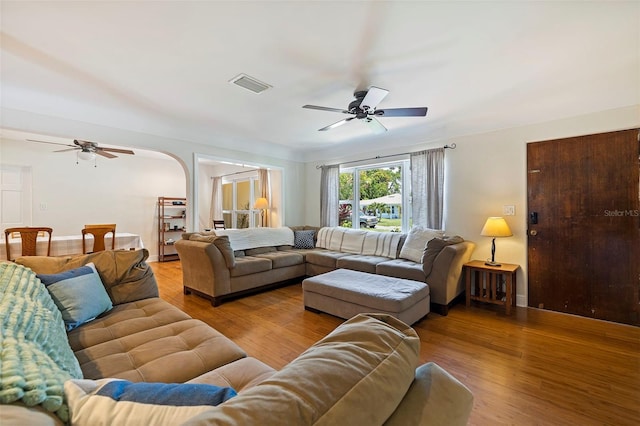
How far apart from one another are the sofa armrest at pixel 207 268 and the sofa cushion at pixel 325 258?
1.41 metres

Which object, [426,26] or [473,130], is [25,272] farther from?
[473,130]

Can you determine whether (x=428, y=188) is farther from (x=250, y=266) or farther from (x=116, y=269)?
(x=116, y=269)

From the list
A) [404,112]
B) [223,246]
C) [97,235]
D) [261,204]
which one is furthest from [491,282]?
[97,235]

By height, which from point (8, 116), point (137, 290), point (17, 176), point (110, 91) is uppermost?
point (110, 91)

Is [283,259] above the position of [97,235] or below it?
below

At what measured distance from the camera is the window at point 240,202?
6586mm

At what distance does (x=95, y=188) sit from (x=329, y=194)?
4.81 metres

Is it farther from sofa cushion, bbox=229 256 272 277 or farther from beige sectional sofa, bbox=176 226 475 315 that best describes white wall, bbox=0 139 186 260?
sofa cushion, bbox=229 256 272 277

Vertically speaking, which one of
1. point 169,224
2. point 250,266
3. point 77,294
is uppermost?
point 169,224

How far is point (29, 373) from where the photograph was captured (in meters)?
0.61

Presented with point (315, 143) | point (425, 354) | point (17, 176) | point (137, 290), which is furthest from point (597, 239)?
point (17, 176)

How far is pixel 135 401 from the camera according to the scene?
633 mm

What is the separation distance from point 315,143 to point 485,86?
2.98 metres

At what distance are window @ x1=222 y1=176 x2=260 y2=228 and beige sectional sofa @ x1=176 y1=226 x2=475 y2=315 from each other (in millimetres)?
1841
